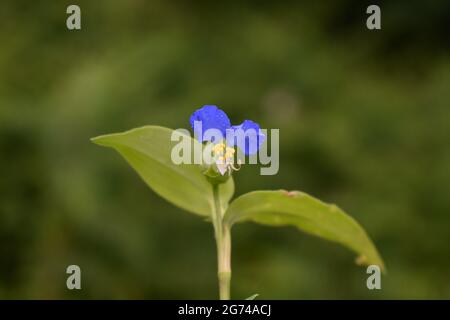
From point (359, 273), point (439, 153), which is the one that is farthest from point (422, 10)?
point (359, 273)

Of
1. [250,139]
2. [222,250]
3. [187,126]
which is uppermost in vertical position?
[187,126]

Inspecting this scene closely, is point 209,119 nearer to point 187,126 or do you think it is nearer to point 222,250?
point 222,250

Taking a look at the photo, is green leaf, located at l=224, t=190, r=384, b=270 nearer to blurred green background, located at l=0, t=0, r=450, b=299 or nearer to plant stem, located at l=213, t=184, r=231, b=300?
plant stem, located at l=213, t=184, r=231, b=300

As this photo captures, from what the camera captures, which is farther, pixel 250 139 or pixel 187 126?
pixel 187 126

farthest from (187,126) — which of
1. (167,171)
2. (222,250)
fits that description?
(222,250)

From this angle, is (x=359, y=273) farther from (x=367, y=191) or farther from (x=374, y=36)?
(x=374, y=36)

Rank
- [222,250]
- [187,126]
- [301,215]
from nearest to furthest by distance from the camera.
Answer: [222,250], [301,215], [187,126]
